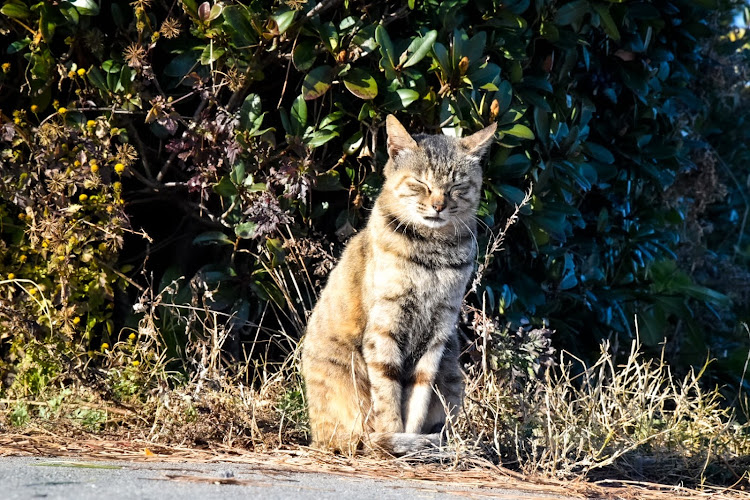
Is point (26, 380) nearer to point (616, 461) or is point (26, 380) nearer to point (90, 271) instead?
point (90, 271)

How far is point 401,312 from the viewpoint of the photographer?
368cm

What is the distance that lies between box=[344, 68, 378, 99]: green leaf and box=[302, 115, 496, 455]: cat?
0.79 ft

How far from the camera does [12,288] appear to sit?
4.32m

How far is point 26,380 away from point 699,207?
503cm

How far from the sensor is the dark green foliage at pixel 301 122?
4059mm

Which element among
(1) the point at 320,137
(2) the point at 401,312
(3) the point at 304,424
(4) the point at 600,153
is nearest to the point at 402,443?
(2) the point at 401,312

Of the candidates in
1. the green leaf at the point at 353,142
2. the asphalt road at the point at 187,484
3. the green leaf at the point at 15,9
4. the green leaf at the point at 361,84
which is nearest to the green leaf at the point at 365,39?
the green leaf at the point at 361,84

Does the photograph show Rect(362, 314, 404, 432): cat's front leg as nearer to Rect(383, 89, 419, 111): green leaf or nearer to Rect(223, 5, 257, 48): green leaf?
Rect(383, 89, 419, 111): green leaf

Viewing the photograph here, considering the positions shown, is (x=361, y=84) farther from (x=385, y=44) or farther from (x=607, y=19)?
(x=607, y=19)

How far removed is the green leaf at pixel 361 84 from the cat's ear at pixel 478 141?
1.61ft

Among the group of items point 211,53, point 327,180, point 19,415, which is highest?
point 211,53

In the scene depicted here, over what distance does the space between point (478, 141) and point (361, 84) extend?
62 centimetres

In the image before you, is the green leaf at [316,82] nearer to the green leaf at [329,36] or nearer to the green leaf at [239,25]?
the green leaf at [329,36]

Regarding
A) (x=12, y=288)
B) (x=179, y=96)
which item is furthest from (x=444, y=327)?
(x=12, y=288)
